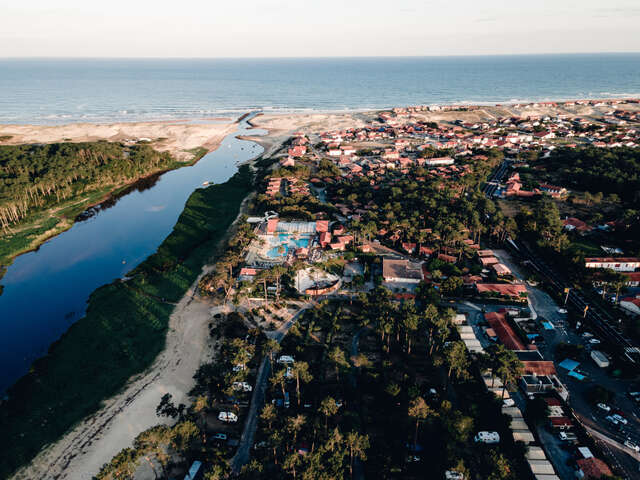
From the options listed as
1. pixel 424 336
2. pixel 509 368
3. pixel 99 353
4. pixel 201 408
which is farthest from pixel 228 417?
pixel 509 368

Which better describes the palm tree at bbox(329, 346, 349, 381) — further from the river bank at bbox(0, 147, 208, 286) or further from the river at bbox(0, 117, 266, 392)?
the river bank at bbox(0, 147, 208, 286)

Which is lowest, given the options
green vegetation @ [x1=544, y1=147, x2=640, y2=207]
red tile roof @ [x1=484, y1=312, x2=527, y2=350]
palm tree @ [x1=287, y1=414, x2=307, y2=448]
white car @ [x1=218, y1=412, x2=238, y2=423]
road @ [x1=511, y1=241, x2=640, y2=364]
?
white car @ [x1=218, y1=412, x2=238, y2=423]

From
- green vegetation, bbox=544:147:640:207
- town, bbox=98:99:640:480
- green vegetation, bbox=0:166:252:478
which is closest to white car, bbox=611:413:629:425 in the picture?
town, bbox=98:99:640:480

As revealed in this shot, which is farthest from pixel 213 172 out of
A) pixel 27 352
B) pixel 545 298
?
pixel 545 298

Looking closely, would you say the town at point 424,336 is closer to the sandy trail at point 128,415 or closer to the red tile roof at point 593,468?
the red tile roof at point 593,468

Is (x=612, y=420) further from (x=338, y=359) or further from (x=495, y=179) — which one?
(x=495, y=179)

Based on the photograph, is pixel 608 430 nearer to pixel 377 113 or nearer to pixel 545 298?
pixel 545 298
